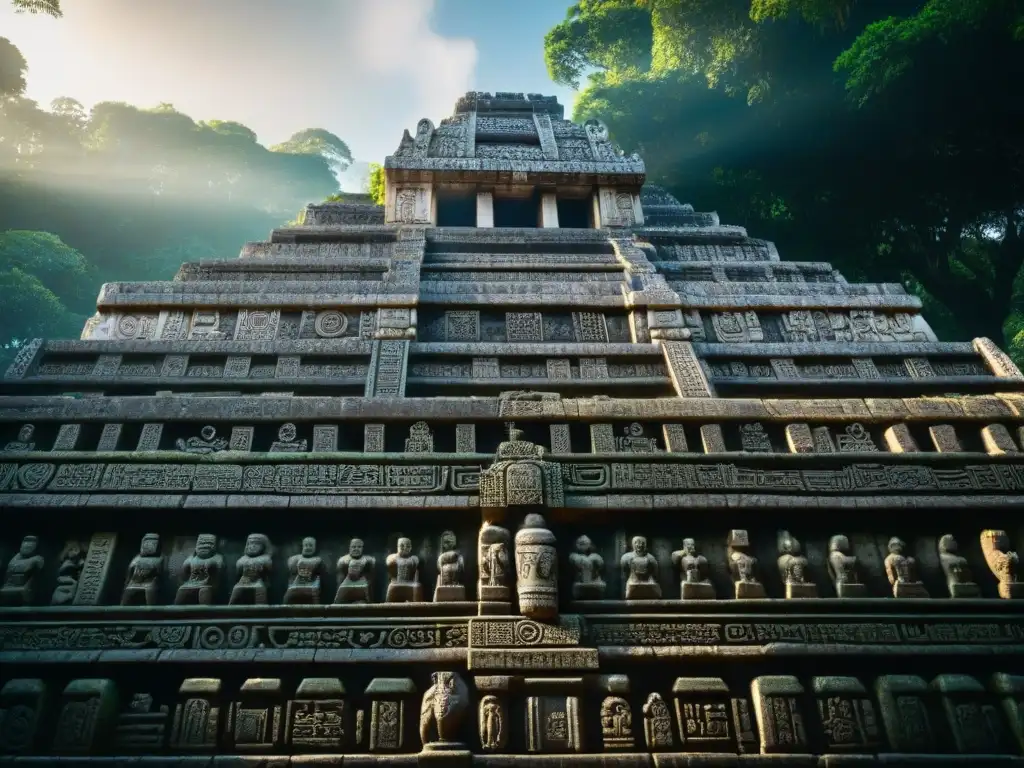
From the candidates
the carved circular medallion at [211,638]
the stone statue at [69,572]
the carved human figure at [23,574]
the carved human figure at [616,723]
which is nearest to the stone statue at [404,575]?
the carved circular medallion at [211,638]

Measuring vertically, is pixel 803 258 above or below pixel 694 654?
above

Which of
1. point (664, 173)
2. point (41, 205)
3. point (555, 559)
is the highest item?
point (41, 205)

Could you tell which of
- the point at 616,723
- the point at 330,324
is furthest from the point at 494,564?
the point at 330,324

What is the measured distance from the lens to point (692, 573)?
615cm

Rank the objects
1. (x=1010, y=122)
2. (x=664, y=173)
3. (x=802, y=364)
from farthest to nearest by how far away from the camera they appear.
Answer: (x=664, y=173), (x=1010, y=122), (x=802, y=364)

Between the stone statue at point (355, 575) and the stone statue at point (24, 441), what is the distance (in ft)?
11.3

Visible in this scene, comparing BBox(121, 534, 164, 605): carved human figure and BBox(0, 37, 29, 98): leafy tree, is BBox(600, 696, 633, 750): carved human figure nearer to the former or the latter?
BBox(121, 534, 164, 605): carved human figure

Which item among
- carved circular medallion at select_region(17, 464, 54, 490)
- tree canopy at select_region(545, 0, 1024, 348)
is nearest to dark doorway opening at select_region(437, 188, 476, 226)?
carved circular medallion at select_region(17, 464, 54, 490)

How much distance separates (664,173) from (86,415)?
21.7m

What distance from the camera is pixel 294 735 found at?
534cm

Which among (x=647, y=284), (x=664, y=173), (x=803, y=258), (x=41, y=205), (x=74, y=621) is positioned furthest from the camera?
→ (x=41, y=205)

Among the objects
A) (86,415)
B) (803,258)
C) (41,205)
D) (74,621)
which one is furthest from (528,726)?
(41,205)

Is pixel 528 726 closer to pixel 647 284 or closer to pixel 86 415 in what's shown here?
pixel 86 415

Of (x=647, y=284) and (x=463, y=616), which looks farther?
(x=647, y=284)
